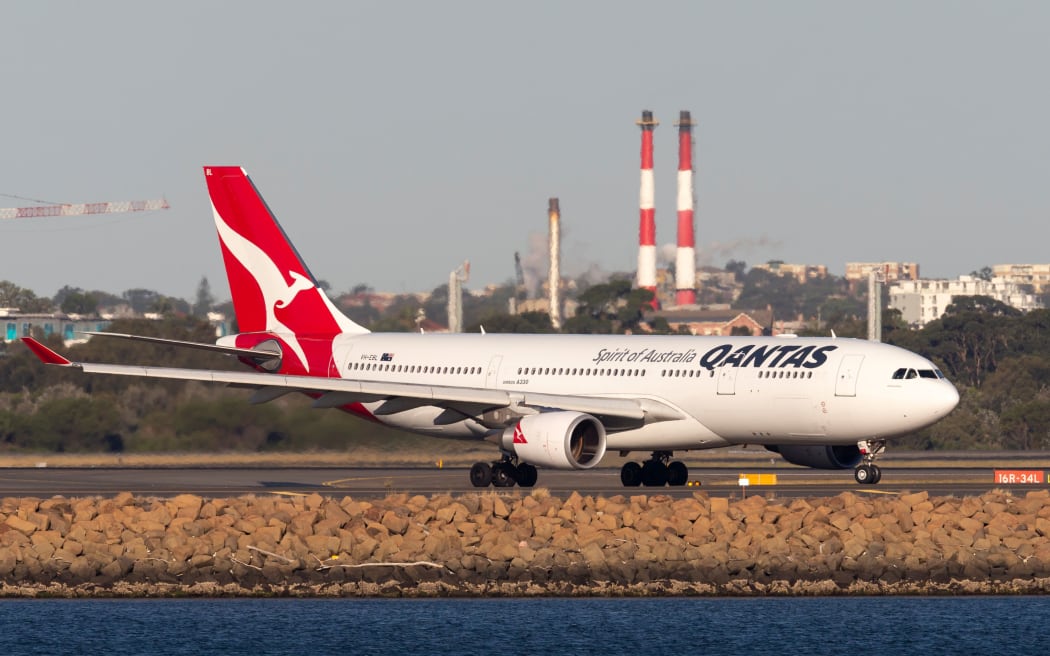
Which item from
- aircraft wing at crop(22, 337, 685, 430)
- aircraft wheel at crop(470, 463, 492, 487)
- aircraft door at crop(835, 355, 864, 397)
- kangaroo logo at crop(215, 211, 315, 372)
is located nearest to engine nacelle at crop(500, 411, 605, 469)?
aircraft wing at crop(22, 337, 685, 430)

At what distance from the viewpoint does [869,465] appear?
136 ft

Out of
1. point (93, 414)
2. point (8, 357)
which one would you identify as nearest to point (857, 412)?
point (93, 414)

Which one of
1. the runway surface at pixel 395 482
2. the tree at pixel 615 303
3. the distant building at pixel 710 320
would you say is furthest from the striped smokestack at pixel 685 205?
the runway surface at pixel 395 482

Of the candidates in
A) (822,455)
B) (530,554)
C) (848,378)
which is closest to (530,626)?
(530,554)

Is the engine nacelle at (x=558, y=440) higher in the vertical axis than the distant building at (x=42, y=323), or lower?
lower

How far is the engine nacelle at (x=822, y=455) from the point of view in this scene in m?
42.1

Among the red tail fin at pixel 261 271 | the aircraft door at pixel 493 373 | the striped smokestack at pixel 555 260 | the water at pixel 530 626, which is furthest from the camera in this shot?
the striped smokestack at pixel 555 260

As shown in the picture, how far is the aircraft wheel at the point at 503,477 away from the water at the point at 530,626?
13.3m

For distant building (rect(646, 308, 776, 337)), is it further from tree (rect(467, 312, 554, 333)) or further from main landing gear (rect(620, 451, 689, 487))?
main landing gear (rect(620, 451, 689, 487))

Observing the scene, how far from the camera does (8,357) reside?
6650 cm

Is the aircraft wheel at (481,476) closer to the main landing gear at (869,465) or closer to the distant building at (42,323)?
the main landing gear at (869,465)

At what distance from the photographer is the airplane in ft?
129

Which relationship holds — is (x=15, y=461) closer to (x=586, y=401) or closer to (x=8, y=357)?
(x=8, y=357)

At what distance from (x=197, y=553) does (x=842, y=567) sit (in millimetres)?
10929
